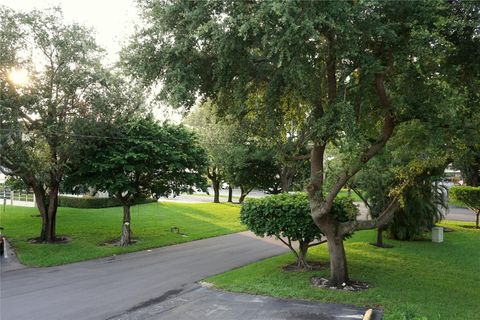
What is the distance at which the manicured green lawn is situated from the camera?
995 cm

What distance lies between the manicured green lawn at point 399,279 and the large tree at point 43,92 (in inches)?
350

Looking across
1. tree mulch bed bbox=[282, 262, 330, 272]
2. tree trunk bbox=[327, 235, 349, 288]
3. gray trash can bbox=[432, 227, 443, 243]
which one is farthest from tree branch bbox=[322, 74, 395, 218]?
gray trash can bbox=[432, 227, 443, 243]

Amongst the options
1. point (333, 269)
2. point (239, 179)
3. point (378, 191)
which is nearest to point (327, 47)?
point (333, 269)

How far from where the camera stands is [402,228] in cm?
2006

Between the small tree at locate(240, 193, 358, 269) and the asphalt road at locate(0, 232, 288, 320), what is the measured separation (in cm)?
236

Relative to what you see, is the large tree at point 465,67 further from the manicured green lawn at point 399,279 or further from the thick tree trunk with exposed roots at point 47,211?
the thick tree trunk with exposed roots at point 47,211

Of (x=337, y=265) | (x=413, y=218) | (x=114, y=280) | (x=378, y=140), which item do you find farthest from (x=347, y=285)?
(x=413, y=218)

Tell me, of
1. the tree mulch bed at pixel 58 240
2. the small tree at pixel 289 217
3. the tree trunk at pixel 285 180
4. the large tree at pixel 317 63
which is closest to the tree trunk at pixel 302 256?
the small tree at pixel 289 217

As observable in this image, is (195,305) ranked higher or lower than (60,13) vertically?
lower

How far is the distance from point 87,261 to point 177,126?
312 inches

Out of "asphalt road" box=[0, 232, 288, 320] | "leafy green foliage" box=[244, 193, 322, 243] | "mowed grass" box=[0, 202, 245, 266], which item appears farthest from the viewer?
"mowed grass" box=[0, 202, 245, 266]

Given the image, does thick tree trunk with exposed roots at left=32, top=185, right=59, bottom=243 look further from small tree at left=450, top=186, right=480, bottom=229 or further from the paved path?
small tree at left=450, top=186, right=480, bottom=229

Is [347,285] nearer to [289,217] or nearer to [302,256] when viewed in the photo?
[302,256]

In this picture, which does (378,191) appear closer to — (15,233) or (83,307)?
(83,307)
